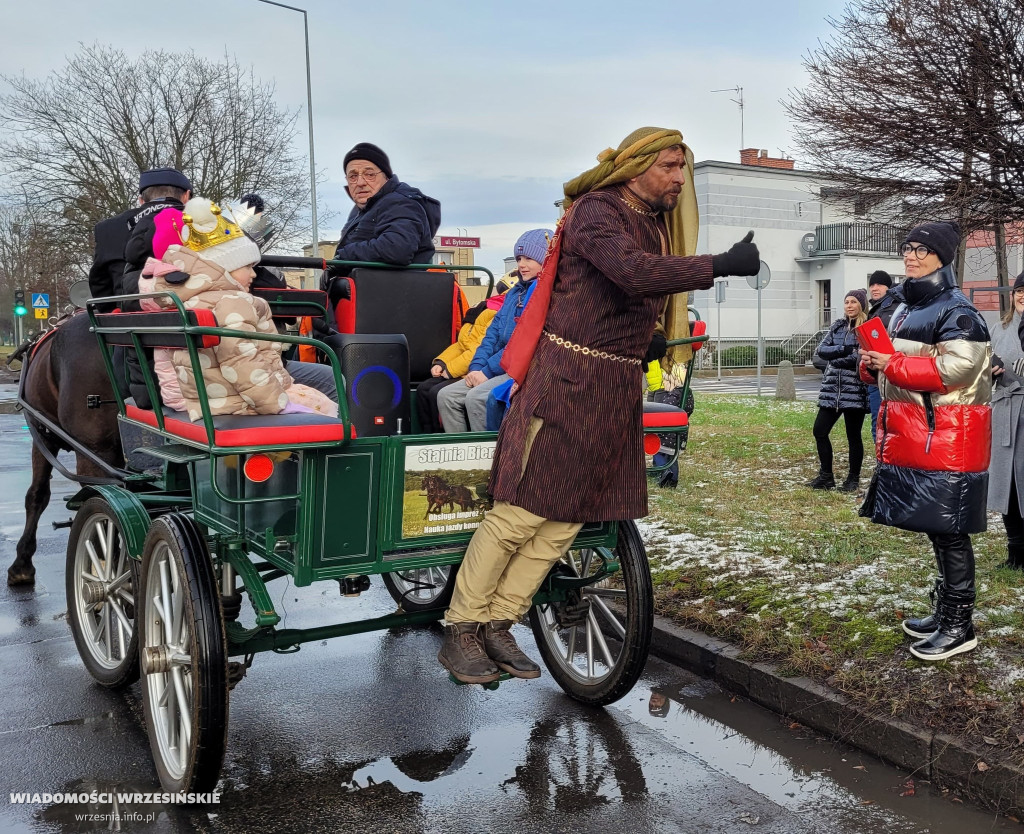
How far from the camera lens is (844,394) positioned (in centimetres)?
840

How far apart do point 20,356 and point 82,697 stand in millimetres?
3338

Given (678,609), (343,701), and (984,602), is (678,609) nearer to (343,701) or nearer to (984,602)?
(984,602)

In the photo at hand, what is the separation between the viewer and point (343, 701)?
418cm

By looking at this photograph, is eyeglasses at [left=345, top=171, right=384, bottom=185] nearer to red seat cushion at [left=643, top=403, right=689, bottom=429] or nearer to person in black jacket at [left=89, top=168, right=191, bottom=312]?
person in black jacket at [left=89, top=168, right=191, bottom=312]

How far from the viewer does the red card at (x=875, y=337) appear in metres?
3.99

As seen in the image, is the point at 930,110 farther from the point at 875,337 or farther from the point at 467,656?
the point at 467,656

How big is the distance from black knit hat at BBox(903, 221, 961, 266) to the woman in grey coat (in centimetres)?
172

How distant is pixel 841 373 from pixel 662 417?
5163 millimetres

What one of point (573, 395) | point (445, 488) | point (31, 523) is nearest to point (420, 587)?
point (445, 488)

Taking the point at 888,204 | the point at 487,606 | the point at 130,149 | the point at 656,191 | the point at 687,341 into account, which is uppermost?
the point at 130,149

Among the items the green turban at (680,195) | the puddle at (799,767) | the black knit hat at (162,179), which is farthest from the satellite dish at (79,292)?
the puddle at (799,767)

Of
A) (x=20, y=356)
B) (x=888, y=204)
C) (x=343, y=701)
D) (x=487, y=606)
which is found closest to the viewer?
(x=487, y=606)

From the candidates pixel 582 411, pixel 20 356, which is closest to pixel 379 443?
pixel 582 411

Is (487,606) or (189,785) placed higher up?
(487,606)
